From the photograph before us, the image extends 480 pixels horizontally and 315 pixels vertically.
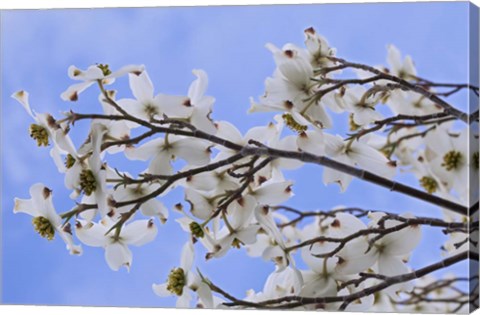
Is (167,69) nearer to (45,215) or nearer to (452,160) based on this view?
(45,215)

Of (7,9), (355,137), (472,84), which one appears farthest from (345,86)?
A: (7,9)

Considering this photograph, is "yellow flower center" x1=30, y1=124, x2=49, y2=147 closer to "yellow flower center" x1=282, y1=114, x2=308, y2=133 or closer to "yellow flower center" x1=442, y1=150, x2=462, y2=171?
"yellow flower center" x1=282, y1=114, x2=308, y2=133

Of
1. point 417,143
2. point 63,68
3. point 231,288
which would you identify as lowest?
point 231,288

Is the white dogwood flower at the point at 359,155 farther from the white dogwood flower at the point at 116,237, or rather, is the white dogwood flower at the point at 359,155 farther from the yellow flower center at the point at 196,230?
the white dogwood flower at the point at 116,237

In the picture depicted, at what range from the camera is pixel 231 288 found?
2.23 metres

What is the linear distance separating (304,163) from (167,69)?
0.33 meters

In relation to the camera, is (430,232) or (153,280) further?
(153,280)

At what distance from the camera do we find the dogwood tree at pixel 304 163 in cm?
209

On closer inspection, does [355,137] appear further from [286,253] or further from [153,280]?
[153,280]

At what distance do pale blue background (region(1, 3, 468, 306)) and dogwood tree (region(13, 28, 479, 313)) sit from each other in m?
0.03

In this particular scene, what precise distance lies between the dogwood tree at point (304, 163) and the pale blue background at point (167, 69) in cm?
3

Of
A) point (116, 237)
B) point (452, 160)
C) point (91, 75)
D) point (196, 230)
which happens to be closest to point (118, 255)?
point (116, 237)

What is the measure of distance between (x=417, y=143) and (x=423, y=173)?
0.18ft

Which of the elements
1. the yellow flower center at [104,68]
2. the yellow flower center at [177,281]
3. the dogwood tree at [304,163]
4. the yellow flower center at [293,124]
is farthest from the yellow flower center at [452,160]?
the yellow flower center at [104,68]
